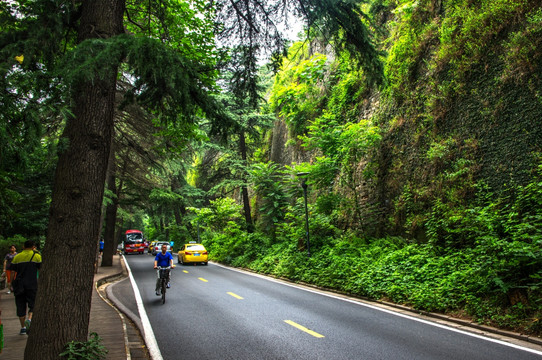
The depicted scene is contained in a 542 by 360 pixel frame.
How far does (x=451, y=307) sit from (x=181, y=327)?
6139 mm

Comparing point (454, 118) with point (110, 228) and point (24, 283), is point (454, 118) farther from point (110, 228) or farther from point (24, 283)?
point (110, 228)

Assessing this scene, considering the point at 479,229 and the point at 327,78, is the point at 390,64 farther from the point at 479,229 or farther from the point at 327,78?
the point at 479,229

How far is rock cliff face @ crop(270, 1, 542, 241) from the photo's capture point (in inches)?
370

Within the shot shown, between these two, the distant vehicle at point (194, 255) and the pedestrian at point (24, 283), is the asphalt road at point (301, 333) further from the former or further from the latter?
the distant vehicle at point (194, 255)

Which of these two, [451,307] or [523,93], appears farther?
[523,93]

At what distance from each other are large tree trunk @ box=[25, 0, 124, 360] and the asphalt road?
1.80 m

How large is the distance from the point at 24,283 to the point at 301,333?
5.62 meters

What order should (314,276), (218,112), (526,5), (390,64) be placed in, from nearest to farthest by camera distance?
(218,112) < (526,5) < (314,276) < (390,64)

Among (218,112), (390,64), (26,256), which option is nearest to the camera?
(218,112)

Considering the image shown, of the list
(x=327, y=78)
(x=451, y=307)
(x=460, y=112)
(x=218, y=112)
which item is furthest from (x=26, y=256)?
(x=327, y=78)

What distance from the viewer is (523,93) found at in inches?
372

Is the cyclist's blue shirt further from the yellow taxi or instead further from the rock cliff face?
the yellow taxi

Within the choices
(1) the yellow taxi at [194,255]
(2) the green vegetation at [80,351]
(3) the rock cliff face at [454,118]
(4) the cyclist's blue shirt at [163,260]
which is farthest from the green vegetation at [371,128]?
(1) the yellow taxi at [194,255]

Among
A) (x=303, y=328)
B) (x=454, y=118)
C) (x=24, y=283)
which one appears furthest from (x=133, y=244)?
(x=303, y=328)
